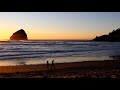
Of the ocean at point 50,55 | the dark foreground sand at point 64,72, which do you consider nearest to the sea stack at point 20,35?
the ocean at point 50,55

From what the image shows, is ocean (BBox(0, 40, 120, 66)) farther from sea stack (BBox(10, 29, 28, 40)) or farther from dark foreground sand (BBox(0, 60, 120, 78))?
sea stack (BBox(10, 29, 28, 40))

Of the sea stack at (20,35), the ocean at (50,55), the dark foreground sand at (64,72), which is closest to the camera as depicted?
the dark foreground sand at (64,72)

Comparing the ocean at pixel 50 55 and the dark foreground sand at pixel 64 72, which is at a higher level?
the ocean at pixel 50 55

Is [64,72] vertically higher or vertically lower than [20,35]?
lower

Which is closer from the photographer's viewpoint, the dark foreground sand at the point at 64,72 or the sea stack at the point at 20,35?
the dark foreground sand at the point at 64,72

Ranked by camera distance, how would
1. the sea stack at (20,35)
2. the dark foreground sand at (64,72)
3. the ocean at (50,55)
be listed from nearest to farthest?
the dark foreground sand at (64,72), the ocean at (50,55), the sea stack at (20,35)

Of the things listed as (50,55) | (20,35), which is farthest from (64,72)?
(20,35)

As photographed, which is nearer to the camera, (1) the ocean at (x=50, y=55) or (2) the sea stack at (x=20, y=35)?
(1) the ocean at (x=50, y=55)

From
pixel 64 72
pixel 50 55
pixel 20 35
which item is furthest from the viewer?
pixel 20 35

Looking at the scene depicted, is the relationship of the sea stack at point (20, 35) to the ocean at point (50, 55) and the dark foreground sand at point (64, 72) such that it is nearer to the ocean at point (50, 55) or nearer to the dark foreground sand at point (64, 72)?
the ocean at point (50, 55)

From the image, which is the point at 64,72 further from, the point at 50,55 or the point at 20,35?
the point at 20,35

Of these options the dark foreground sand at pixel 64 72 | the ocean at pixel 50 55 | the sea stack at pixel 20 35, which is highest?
the sea stack at pixel 20 35

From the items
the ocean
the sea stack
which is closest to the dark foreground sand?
the ocean
